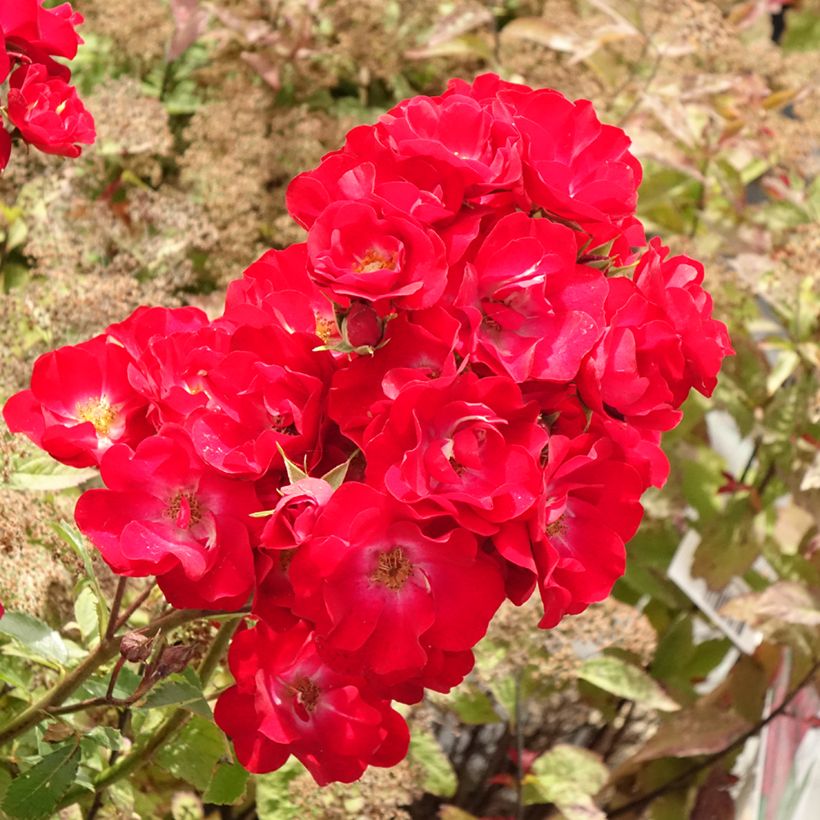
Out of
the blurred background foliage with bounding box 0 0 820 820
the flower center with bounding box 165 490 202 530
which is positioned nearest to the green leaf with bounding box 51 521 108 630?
the blurred background foliage with bounding box 0 0 820 820

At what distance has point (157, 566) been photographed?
1.49 feet

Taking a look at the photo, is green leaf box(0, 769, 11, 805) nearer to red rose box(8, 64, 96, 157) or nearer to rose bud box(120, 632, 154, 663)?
rose bud box(120, 632, 154, 663)

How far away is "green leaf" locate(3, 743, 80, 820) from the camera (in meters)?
0.56

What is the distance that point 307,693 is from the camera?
51cm

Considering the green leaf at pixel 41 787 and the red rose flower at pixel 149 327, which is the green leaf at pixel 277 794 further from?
the red rose flower at pixel 149 327

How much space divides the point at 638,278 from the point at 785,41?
63.5 inches

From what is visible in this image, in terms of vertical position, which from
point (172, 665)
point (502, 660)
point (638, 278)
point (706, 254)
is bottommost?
point (502, 660)

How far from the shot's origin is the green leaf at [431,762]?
85cm

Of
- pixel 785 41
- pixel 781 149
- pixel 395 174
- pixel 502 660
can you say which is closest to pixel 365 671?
pixel 395 174

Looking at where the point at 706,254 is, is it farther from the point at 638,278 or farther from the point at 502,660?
the point at 638,278

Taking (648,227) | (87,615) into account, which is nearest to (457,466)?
(87,615)

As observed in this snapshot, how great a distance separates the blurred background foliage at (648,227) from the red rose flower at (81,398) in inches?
3.4

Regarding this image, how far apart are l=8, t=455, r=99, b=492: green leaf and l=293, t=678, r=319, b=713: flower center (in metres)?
0.25

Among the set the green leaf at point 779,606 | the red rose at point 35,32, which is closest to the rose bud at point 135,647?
the red rose at point 35,32
